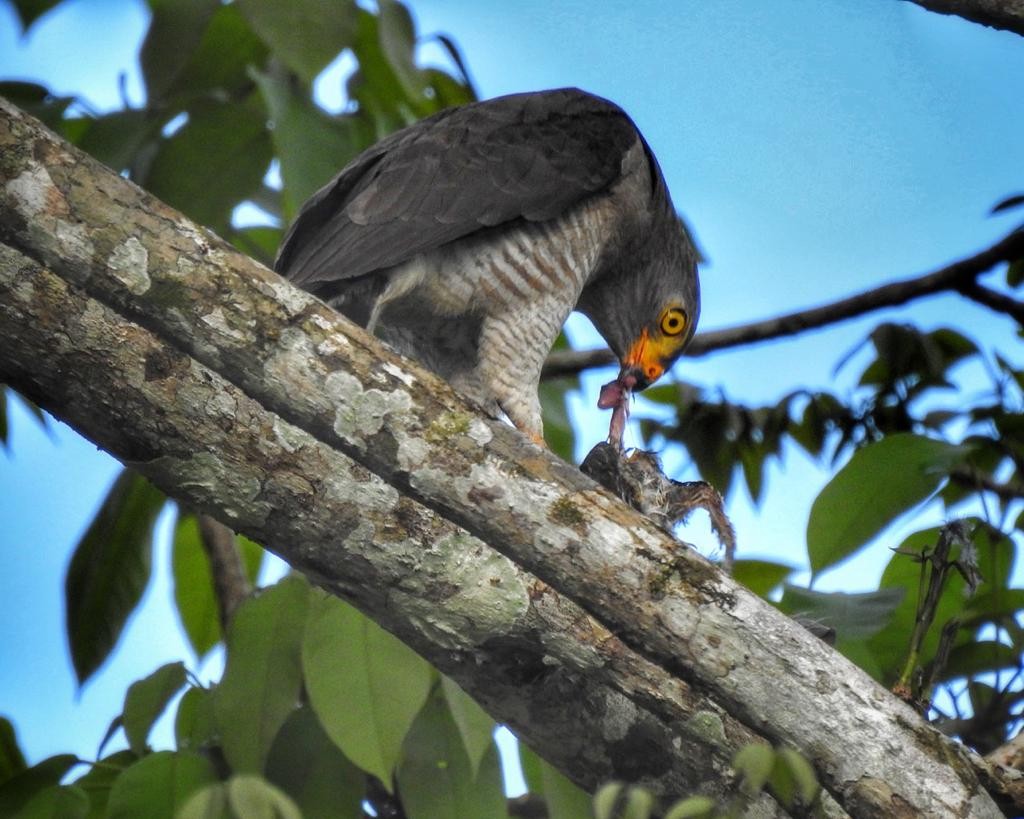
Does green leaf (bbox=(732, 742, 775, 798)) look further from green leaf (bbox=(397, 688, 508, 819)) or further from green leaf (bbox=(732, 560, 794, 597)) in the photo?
green leaf (bbox=(732, 560, 794, 597))

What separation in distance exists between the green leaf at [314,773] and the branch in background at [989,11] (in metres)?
2.23

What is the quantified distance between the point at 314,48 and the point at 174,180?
29.7 inches

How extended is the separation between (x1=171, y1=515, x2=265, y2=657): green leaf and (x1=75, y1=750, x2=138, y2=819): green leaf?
1455 millimetres

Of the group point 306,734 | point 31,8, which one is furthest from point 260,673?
point 31,8

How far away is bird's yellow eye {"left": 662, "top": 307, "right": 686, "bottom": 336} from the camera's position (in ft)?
12.9

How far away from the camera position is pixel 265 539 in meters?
2.16

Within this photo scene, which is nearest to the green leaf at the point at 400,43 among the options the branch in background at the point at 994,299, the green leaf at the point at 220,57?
the green leaf at the point at 220,57

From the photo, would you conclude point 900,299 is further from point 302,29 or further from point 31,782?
point 31,782

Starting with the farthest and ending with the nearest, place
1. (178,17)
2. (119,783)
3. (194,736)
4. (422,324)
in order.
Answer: (422,324)
(178,17)
(194,736)
(119,783)

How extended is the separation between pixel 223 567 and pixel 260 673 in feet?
4.86

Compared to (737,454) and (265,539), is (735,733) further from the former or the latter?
(737,454)

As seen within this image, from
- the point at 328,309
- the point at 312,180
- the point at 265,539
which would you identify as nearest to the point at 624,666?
the point at 265,539

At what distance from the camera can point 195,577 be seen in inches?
173

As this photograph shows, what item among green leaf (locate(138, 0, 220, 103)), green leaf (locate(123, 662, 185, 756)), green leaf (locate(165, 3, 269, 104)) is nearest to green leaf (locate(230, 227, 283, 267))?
green leaf (locate(165, 3, 269, 104))
